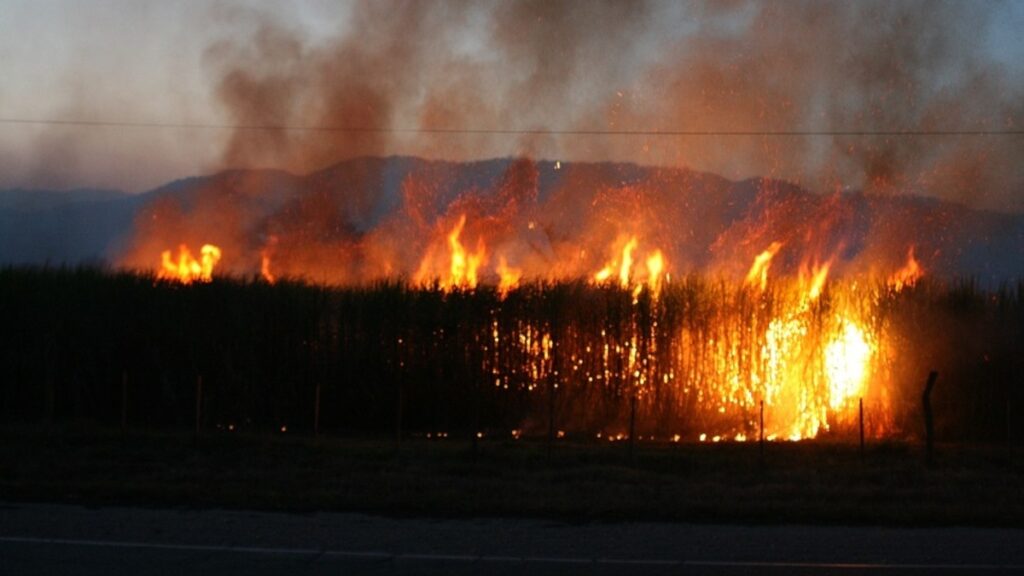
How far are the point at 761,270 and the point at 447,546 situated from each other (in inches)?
608

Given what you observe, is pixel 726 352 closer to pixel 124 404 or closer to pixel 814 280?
pixel 814 280

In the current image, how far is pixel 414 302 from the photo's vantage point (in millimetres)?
23375

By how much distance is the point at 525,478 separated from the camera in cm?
1546

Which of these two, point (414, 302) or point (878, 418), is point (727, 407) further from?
point (414, 302)

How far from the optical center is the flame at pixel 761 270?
23062 mm

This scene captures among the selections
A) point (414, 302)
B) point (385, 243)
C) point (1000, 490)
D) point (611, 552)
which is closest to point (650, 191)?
point (385, 243)

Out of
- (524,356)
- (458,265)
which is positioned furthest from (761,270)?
(458,265)

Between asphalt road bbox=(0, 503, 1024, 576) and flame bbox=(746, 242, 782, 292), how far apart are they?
1165 centimetres

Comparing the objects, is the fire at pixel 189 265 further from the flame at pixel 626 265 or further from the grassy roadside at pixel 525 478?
the flame at pixel 626 265

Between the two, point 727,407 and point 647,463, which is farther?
point 727,407

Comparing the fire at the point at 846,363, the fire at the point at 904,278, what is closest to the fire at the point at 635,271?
the fire at the point at 846,363

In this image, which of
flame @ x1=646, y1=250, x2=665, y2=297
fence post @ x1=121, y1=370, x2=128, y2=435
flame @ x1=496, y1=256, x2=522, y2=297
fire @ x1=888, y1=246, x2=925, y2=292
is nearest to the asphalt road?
fence post @ x1=121, y1=370, x2=128, y2=435

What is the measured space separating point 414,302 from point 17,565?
47.2 feet

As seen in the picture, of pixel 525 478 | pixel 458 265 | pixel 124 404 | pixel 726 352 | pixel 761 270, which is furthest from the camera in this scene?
pixel 458 265
